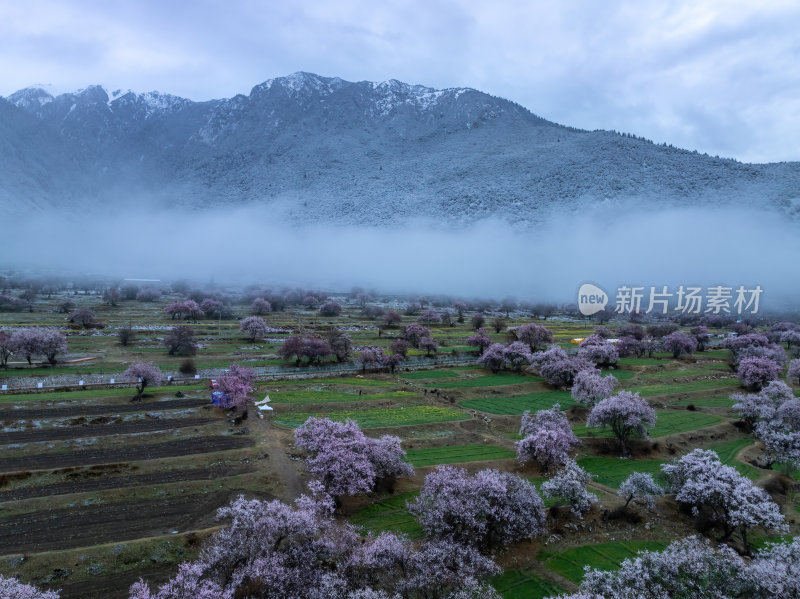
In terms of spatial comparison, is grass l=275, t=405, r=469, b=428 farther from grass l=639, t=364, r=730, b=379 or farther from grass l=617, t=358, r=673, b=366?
grass l=617, t=358, r=673, b=366

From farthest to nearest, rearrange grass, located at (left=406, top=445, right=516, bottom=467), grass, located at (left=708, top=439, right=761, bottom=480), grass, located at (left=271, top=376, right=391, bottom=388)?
grass, located at (left=271, top=376, right=391, bottom=388), grass, located at (left=406, top=445, right=516, bottom=467), grass, located at (left=708, top=439, right=761, bottom=480)

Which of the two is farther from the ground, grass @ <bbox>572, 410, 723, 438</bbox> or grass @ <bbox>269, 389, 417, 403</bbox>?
grass @ <bbox>572, 410, 723, 438</bbox>

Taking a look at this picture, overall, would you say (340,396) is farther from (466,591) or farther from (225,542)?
(466,591)

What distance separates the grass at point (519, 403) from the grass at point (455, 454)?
42.3 feet

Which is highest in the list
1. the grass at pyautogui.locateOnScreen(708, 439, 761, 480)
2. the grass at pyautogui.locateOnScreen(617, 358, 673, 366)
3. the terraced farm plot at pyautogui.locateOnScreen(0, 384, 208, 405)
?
the grass at pyautogui.locateOnScreen(617, 358, 673, 366)

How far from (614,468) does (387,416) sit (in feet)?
82.4

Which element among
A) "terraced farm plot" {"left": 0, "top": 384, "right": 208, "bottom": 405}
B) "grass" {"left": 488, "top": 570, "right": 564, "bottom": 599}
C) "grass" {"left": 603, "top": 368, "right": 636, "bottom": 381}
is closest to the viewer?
"grass" {"left": 488, "top": 570, "right": 564, "bottom": 599}

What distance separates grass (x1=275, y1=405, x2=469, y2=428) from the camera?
50.4m

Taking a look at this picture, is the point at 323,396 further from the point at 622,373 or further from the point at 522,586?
the point at 622,373

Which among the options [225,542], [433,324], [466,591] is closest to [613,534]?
[466,591]

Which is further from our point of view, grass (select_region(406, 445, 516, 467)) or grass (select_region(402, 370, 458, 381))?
grass (select_region(402, 370, 458, 381))

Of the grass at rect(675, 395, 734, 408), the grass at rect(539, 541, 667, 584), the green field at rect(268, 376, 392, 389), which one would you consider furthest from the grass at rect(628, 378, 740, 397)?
the grass at rect(539, 541, 667, 584)

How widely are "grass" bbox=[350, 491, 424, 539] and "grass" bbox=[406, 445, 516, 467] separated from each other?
688 centimetres

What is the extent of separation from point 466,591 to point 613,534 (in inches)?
661
